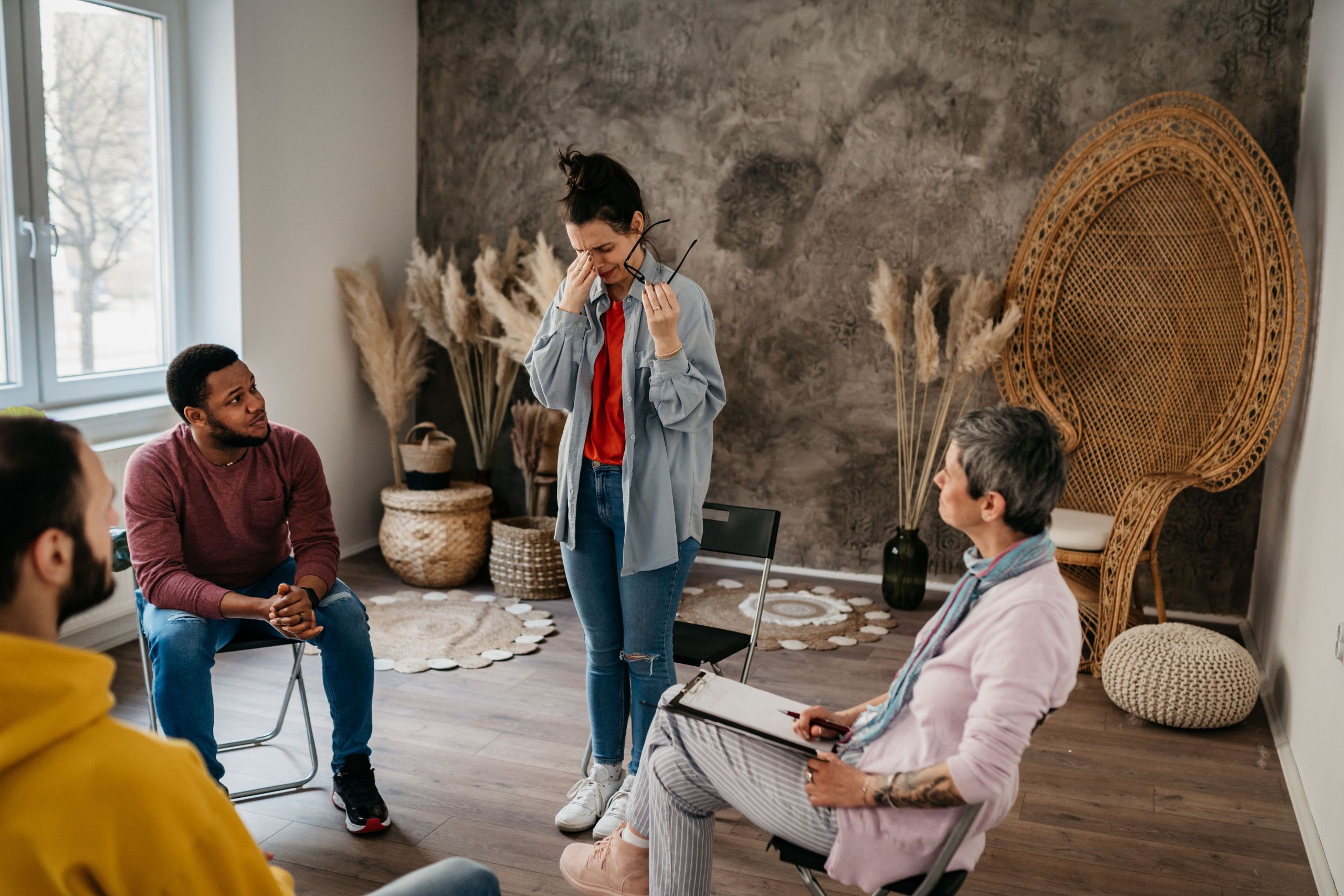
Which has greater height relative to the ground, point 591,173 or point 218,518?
point 591,173

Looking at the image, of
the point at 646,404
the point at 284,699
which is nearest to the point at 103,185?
the point at 284,699

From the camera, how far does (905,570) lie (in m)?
4.10

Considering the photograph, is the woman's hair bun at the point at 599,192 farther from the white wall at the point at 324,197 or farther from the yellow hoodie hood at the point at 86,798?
the white wall at the point at 324,197

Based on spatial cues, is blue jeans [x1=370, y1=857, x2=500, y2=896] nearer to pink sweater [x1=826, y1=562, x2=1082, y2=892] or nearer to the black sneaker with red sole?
pink sweater [x1=826, y1=562, x2=1082, y2=892]

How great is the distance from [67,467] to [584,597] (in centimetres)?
→ 141

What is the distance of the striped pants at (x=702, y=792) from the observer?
162 cm

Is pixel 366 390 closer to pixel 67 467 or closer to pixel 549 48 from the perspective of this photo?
pixel 549 48

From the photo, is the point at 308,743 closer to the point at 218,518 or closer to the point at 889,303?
the point at 218,518

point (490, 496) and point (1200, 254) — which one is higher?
point (1200, 254)

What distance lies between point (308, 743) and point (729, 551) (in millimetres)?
1168

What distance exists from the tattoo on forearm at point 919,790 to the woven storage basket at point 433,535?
2.95 meters

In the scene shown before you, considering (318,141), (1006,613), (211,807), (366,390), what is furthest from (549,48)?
(211,807)

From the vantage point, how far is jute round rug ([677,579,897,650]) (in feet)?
12.2

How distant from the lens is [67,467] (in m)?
0.93
